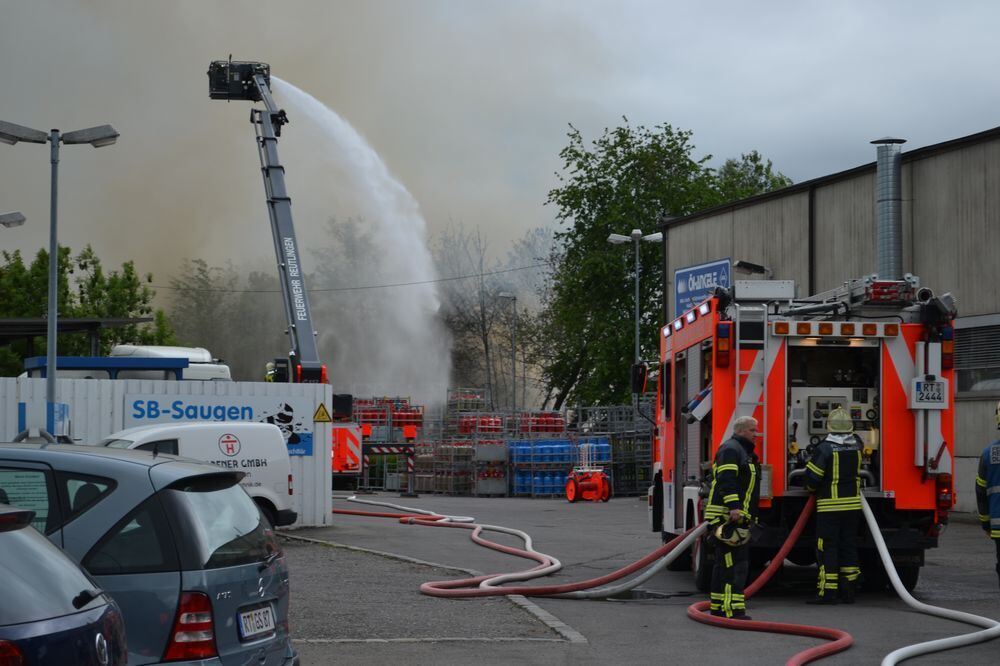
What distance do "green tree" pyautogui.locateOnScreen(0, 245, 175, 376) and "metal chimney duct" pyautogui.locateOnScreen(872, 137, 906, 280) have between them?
29391mm

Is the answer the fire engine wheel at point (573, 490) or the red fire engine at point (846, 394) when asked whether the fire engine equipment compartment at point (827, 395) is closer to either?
the red fire engine at point (846, 394)

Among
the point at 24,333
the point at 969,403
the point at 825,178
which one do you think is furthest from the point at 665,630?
the point at 24,333

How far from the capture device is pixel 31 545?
13.8 ft

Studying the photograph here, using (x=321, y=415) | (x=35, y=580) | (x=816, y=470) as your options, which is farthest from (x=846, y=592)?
(x=321, y=415)

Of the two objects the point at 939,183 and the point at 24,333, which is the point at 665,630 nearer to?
the point at 939,183

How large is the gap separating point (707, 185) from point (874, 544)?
44.3 metres

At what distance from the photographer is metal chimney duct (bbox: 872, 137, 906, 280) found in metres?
25.7

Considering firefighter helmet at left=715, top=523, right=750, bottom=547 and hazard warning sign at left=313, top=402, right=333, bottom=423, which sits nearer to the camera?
firefighter helmet at left=715, top=523, right=750, bottom=547

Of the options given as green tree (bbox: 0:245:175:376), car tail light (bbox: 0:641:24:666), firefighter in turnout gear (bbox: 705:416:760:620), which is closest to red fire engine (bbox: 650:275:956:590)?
firefighter in turnout gear (bbox: 705:416:760:620)

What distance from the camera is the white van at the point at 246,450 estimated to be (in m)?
17.2

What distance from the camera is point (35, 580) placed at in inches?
159

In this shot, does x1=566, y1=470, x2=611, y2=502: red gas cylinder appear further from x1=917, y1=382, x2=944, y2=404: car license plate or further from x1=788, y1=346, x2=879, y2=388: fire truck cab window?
x1=917, y1=382, x2=944, y2=404: car license plate

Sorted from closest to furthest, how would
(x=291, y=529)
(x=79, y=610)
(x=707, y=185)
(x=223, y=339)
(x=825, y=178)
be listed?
(x=79, y=610) < (x=291, y=529) < (x=825, y=178) < (x=223, y=339) < (x=707, y=185)

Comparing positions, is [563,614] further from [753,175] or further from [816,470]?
[753,175]
